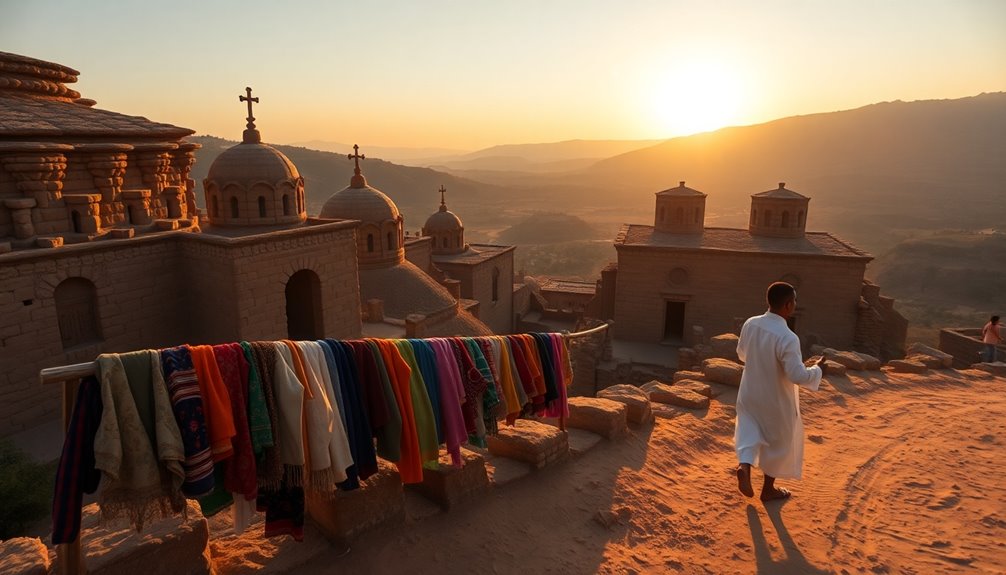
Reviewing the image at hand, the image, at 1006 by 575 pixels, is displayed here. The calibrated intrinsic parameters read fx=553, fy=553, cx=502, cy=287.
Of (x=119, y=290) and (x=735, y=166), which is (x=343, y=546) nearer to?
(x=119, y=290)

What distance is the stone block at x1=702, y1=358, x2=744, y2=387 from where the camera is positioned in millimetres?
10023

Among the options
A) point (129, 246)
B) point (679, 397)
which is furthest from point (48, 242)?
point (679, 397)

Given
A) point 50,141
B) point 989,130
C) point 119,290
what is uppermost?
point 989,130

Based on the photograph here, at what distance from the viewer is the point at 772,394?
5.36 metres

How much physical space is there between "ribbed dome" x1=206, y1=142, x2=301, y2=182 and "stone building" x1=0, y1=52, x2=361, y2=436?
0.09ft

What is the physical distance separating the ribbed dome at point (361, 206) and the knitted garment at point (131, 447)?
17162 mm

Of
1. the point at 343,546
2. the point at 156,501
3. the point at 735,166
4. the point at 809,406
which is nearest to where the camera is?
the point at 156,501

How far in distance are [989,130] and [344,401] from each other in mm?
140180

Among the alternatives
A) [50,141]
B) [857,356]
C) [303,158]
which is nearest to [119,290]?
[50,141]

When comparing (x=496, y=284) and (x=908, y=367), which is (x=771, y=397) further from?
(x=496, y=284)

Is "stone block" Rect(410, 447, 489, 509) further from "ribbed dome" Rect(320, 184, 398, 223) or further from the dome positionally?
"ribbed dome" Rect(320, 184, 398, 223)

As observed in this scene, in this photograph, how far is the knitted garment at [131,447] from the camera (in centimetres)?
279

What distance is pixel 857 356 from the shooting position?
38.6 ft

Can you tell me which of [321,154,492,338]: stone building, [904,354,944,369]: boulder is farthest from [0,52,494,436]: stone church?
[904,354,944,369]: boulder
